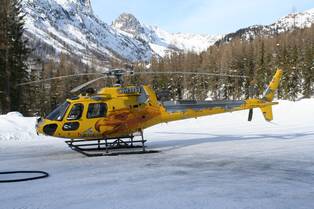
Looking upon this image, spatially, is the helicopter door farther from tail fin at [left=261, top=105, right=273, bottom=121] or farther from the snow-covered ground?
tail fin at [left=261, top=105, right=273, bottom=121]

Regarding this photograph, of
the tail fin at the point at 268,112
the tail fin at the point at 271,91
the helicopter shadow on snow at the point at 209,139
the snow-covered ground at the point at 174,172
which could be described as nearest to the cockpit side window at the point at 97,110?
the snow-covered ground at the point at 174,172

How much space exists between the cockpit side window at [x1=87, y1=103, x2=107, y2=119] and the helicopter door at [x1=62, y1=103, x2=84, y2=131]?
26cm

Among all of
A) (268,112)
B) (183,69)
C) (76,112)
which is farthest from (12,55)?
(183,69)

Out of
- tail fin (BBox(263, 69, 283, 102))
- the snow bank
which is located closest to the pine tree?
the snow bank

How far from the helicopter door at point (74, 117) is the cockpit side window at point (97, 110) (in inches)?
10.1

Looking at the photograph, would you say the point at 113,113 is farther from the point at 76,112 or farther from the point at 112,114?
the point at 76,112

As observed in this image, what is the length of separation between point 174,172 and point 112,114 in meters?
3.97

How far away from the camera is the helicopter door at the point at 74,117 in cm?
1151

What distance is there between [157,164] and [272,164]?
9.55ft

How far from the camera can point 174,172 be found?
341 inches

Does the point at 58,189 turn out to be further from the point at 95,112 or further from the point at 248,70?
the point at 248,70

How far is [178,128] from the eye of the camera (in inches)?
753

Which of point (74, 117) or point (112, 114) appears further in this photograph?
point (112, 114)

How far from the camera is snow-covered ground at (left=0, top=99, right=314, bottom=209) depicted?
20.4 ft
